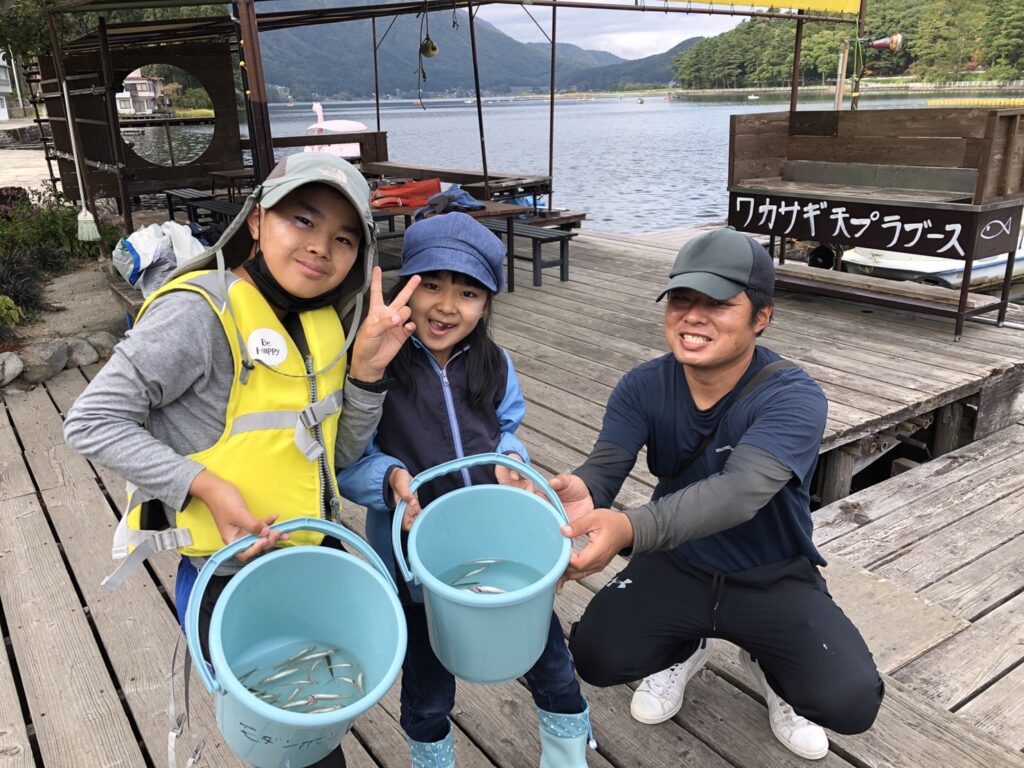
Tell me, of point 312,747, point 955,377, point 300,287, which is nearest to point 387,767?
point 312,747

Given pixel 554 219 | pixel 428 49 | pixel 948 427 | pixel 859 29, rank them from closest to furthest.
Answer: pixel 948 427, pixel 554 219, pixel 859 29, pixel 428 49

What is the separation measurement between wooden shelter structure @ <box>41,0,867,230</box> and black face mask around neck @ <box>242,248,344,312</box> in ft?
14.1

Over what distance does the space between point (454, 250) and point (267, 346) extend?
46cm

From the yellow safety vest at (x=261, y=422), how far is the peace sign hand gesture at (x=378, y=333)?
58mm

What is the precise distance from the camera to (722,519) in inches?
63.6

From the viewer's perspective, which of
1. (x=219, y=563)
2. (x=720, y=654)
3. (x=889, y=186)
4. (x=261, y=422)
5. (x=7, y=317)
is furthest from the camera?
(x=889, y=186)

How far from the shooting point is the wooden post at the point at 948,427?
445 cm

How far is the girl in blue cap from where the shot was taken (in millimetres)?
1690

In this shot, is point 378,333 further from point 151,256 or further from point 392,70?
point 392,70

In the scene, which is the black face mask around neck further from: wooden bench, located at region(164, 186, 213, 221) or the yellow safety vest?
wooden bench, located at region(164, 186, 213, 221)

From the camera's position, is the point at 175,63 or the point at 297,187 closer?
the point at 297,187

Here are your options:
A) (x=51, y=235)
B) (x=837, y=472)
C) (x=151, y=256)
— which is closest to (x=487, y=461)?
(x=151, y=256)

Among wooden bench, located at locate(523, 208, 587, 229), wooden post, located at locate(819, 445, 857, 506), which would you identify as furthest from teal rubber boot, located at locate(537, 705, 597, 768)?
wooden bench, located at locate(523, 208, 587, 229)

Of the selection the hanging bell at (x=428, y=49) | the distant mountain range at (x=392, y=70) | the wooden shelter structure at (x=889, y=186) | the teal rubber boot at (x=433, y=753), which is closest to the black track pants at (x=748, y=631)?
the teal rubber boot at (x=433, y=753)
